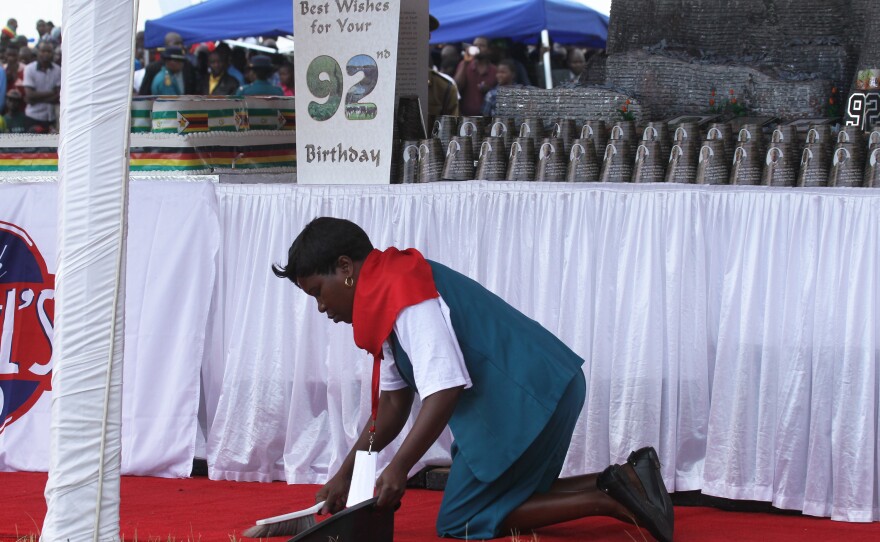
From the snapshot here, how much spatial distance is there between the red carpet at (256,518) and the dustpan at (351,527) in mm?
468

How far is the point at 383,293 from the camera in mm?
2951

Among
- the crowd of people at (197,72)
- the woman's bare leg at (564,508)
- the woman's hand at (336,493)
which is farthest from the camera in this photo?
the crowd of people at (197,72)

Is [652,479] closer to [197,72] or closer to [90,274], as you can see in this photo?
[90,274]

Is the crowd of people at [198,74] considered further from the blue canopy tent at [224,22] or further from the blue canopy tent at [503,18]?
the blue canopy tent at [503,18]

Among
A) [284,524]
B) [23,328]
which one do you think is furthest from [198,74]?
[284,524]

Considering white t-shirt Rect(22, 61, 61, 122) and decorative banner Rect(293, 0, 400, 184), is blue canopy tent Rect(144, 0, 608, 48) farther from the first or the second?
decorative banner Rect(293, 0, 400, 184)

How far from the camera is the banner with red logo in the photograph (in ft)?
13.8

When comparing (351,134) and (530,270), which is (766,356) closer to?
(530,270)

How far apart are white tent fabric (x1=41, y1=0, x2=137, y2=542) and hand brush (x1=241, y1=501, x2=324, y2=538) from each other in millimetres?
506

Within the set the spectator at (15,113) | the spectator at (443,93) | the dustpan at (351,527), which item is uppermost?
the spectator at (443,93)

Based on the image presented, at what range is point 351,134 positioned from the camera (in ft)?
13.8

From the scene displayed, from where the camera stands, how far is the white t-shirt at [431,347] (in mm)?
2908

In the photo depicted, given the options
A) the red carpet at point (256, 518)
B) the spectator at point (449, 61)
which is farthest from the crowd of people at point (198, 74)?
the red carpet at point (256, 518)

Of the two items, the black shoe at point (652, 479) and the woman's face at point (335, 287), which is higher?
the woman's face at point (335, 287)
